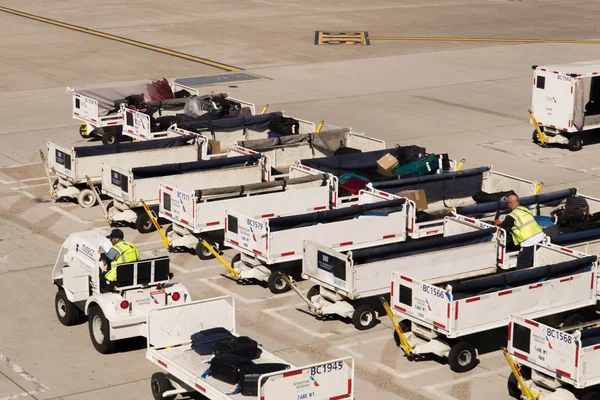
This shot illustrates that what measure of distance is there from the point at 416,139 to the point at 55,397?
20287 mm

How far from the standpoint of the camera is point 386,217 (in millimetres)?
23531

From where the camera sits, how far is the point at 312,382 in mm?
15023

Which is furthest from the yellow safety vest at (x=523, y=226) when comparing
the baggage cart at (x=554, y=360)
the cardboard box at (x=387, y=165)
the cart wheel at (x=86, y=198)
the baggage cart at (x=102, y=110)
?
the baggage cart at (x=102, y=110)

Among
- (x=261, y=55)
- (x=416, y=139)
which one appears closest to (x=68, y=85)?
(x=261, y=55)

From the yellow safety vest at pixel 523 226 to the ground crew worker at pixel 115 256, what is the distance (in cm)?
762

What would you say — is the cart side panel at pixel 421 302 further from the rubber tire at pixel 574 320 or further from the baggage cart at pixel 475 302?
the rubber tire at pixel 574 320

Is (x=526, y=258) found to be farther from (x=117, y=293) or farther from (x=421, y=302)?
(x=117, y=293)

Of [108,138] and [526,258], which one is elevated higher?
[526,258]

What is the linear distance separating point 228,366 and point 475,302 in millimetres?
4909

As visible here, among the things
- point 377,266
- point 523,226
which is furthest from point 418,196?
point 377,266

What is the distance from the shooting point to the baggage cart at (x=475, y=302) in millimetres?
17973

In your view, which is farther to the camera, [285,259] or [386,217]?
[386,217]

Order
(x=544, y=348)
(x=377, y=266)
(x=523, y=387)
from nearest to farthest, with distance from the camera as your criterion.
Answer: (x=544, y=348), (x=523, y=387), (x=377, y=266)

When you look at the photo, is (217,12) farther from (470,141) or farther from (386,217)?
(386,217)
